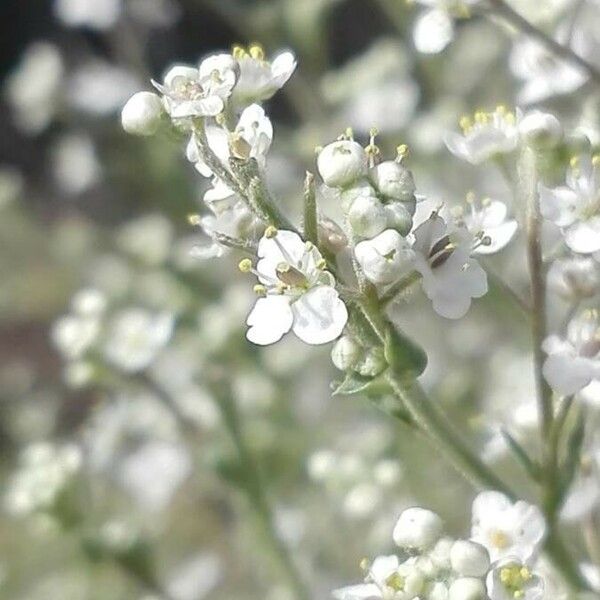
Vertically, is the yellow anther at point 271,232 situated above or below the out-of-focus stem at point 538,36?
below

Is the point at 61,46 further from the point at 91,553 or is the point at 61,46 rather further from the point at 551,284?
the point at 551,284

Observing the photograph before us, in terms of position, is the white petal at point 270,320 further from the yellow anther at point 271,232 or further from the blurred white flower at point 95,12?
the blurred white flower at point 95,12

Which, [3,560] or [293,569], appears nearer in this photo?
[293,569]

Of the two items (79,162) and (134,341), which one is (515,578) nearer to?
(134,341)

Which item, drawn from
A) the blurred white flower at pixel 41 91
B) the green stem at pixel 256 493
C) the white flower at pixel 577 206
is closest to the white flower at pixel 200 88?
Answer: the white flower at pixel 577 206

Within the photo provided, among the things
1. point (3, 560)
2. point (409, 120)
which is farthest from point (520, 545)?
point (3, 560)

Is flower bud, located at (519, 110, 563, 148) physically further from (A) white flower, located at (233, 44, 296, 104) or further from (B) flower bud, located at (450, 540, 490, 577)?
(B) flower bud, located at (450, 540, 490, 577)

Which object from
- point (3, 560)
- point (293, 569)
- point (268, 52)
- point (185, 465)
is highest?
point (268, 52)
